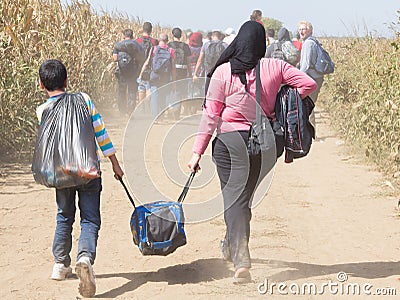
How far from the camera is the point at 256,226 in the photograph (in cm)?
752

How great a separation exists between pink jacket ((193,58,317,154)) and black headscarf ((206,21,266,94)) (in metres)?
0.05

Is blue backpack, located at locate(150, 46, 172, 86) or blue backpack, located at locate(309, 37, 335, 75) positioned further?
blue backpack, located at locate(150, 46, 172, 86)

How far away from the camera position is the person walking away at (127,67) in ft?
52.9

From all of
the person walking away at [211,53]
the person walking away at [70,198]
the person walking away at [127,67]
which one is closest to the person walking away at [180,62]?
the person walking away at [211,53]

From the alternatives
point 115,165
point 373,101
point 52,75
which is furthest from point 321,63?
point 52,75

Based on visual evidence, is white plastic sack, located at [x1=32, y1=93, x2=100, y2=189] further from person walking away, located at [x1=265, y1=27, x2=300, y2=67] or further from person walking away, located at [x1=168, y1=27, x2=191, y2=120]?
person walking away, located at [x1=168, y1=27, x2=191, y2=120]

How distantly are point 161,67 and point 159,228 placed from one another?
10905 mm

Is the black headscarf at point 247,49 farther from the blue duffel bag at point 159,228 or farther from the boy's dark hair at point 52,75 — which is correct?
the boy's dark hair at point 52,75

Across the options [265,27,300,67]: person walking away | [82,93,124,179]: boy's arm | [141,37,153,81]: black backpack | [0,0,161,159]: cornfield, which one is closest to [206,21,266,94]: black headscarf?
[82,93,124,179]: boy's arm

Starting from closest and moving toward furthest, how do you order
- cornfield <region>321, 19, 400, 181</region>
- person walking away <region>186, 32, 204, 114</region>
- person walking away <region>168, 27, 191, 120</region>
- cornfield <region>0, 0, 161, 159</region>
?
cornfield <region>321, 19, 400, 181</region>
cornfield <region>0, 0, 161, 159</region>
person walking away <region>168, 27, 191, 120</region>
person walking away <region>186, 32, 204, 114</region>

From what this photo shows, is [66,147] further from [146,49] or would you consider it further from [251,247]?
[146,49]

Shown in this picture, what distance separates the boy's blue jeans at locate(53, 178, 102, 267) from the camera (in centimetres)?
562

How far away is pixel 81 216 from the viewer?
5.70m

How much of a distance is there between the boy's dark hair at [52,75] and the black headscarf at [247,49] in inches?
47.8
